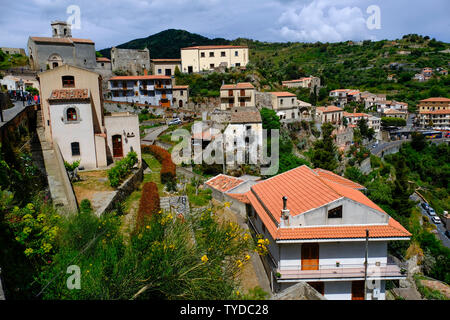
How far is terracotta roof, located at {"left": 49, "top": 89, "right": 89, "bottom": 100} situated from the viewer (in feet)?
61.8

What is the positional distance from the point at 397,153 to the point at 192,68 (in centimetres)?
4148

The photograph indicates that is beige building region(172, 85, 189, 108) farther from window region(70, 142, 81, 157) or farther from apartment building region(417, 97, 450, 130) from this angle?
apartment building region(417, 97, 450, 130)

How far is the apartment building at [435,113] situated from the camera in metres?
73.4

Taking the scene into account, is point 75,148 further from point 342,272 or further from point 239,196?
point 342,272

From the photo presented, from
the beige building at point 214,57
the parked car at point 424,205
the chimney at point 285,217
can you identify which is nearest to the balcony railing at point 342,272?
the chimney at point 285,217

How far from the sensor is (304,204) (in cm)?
1461

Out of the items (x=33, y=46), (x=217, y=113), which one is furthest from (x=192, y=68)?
(x=33, y=46)

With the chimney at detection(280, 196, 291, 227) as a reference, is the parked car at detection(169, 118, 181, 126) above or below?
above

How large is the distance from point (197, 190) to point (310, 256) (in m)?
10.8

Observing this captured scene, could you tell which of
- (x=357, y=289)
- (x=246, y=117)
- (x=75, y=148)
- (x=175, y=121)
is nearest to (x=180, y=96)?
(x=175, y=121)

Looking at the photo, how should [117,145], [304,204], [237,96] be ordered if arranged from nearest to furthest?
[304,204], [117,145], [237,96]

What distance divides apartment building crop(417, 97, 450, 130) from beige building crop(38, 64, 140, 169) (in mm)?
76871

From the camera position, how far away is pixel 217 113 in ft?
136

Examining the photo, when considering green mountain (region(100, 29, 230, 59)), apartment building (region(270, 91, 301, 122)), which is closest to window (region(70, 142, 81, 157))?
apartment building (region(270, 91, 301, 122))
